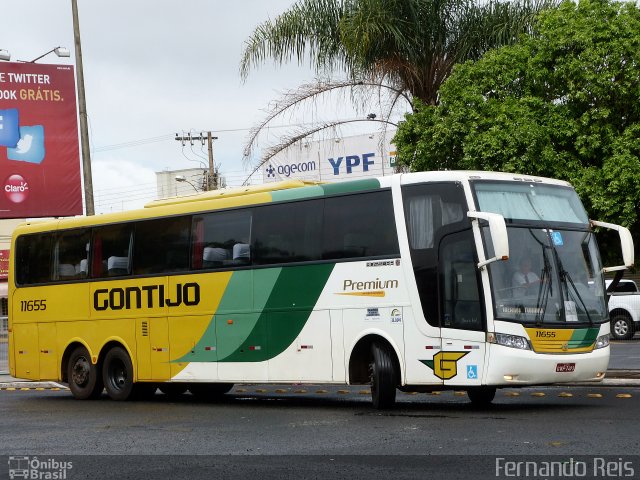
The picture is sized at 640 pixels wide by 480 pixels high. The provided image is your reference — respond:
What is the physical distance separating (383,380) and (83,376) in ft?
23.5

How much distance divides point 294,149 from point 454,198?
11.7 metres

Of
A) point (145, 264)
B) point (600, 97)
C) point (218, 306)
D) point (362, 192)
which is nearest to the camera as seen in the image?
point (362, 192)

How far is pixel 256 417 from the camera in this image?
625 inches

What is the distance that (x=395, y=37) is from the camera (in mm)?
24297

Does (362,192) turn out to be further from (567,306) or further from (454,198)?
(567,306)

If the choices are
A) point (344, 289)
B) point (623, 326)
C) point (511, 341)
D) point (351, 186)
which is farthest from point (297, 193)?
point (623, 326)

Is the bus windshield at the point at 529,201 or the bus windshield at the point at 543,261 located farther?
the bus windshield at the point at 529,201

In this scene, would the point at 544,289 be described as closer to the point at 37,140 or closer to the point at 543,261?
the point at 543,261

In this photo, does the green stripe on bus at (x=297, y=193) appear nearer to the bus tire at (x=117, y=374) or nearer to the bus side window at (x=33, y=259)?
the bus tire at (x=117, y=374)

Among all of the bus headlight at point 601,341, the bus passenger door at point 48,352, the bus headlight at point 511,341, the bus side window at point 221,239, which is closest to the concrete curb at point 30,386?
the bus passenger door at point 48,352

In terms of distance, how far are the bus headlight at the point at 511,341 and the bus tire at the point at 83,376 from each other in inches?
326

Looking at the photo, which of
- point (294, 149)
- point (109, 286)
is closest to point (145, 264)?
point (109, 286)

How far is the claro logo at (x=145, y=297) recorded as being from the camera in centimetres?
1912

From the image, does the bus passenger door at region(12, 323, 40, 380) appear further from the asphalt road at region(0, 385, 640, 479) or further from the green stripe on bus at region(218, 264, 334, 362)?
the green stripe on bus at region(218, 264, 334, 362)
